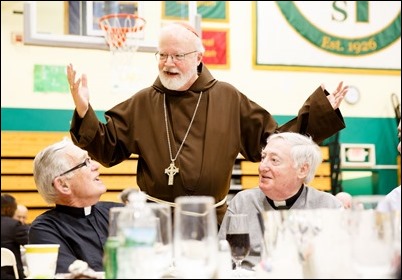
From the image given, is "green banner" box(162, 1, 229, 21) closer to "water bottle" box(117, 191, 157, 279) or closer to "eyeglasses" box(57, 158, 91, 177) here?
"eyeglasses" box(57, 158, 91, 177)

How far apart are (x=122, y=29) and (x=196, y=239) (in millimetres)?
7706

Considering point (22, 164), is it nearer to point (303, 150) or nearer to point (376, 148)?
point (376, 148)

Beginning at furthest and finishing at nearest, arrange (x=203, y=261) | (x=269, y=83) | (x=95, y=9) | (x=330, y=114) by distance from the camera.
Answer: (x=269, y=83) < (x=95, y=9) < (x=330, y=114) < (x=203, y=261)

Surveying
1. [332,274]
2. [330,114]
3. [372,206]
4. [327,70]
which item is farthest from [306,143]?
[327,70]

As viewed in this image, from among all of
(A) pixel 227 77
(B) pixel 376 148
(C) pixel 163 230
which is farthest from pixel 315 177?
(C) pixel 163 230

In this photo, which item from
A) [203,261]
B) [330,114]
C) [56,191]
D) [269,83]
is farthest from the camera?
[269,83]

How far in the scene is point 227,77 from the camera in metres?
11.0

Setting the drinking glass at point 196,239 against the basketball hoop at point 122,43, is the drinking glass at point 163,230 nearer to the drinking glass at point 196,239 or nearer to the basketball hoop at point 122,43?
the drinking glass at point 196,239

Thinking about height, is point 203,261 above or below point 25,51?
below

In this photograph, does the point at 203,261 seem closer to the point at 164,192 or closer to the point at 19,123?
the point at 164,192

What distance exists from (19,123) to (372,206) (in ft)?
27.6

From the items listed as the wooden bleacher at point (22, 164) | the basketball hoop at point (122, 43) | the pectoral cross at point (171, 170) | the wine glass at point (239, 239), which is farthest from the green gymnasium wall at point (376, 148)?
the wine glass at point (239, 239)

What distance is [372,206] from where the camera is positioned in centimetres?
228

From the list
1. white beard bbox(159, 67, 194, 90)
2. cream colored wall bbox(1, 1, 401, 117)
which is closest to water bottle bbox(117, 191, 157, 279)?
white beard bbox(159, 67, 194, 90)
